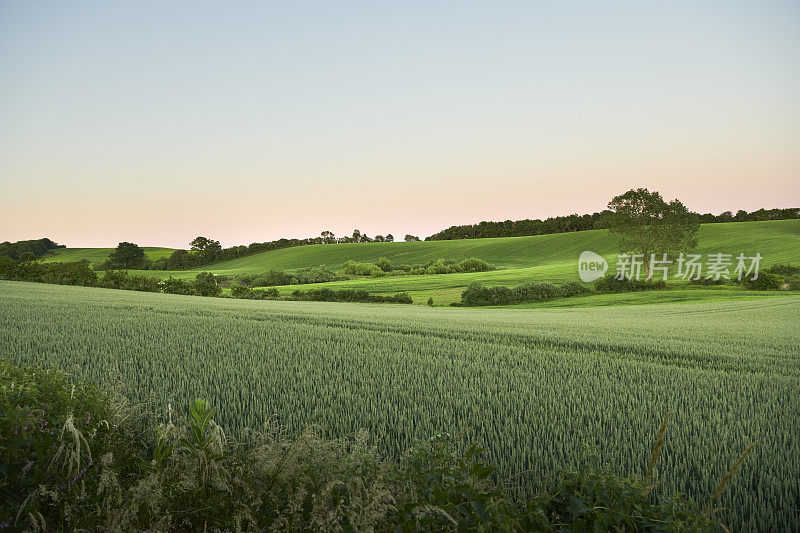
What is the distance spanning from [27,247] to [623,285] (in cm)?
11262

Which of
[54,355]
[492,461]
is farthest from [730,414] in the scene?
[54,355]

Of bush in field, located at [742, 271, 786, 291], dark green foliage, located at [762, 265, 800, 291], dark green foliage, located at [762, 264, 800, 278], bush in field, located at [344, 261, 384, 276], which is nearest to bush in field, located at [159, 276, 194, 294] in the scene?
bush in field, located at [344, 261, 384, 276]

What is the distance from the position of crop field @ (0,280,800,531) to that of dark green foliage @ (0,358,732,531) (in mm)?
652

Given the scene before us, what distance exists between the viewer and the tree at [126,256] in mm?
92000

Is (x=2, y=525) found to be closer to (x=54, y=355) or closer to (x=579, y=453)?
(x=579, y=453)

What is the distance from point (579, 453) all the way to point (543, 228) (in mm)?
124526

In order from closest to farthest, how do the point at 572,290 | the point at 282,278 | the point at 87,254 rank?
the point at 572,290 < the point at 282,278 < the point at 87,254

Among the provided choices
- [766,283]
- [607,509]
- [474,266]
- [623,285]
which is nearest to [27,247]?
[474,266]

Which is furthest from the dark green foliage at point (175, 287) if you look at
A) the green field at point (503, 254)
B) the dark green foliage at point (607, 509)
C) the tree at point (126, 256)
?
the tree at point (126, 256)

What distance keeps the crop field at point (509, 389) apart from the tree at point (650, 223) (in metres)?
44.0

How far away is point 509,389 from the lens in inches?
209

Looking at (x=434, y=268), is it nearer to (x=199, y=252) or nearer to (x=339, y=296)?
(x=339, y=296)

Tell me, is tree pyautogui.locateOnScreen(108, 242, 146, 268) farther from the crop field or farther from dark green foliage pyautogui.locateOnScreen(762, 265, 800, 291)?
dark green foliage pyautogui.locateOnScreen(762, 265, 800, 291)

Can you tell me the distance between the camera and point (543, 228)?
120 meters
